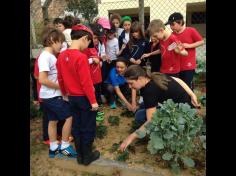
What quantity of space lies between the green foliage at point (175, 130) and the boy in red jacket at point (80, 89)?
2.15 feet

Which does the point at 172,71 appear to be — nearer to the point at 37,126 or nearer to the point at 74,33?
the point at 74,33

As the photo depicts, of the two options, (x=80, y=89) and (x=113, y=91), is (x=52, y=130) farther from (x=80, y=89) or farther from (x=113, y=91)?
(x=113, y=91)

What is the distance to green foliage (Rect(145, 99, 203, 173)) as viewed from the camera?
307cm

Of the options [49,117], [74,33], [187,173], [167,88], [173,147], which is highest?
[74,33]

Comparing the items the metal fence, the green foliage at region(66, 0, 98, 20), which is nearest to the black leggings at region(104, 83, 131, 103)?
the metal fence

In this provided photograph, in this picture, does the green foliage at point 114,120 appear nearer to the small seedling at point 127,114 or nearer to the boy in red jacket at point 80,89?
the small seedling at point 127,114

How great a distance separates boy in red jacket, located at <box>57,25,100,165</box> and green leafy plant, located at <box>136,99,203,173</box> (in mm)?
655

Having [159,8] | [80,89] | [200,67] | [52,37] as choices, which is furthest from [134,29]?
[159,8]

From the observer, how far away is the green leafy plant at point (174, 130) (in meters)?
3.07

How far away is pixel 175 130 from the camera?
3.04 meters

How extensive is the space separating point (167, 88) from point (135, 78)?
1.22 feet

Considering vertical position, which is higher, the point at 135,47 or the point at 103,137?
the point at 135,47

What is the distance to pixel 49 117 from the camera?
12.0 feet
